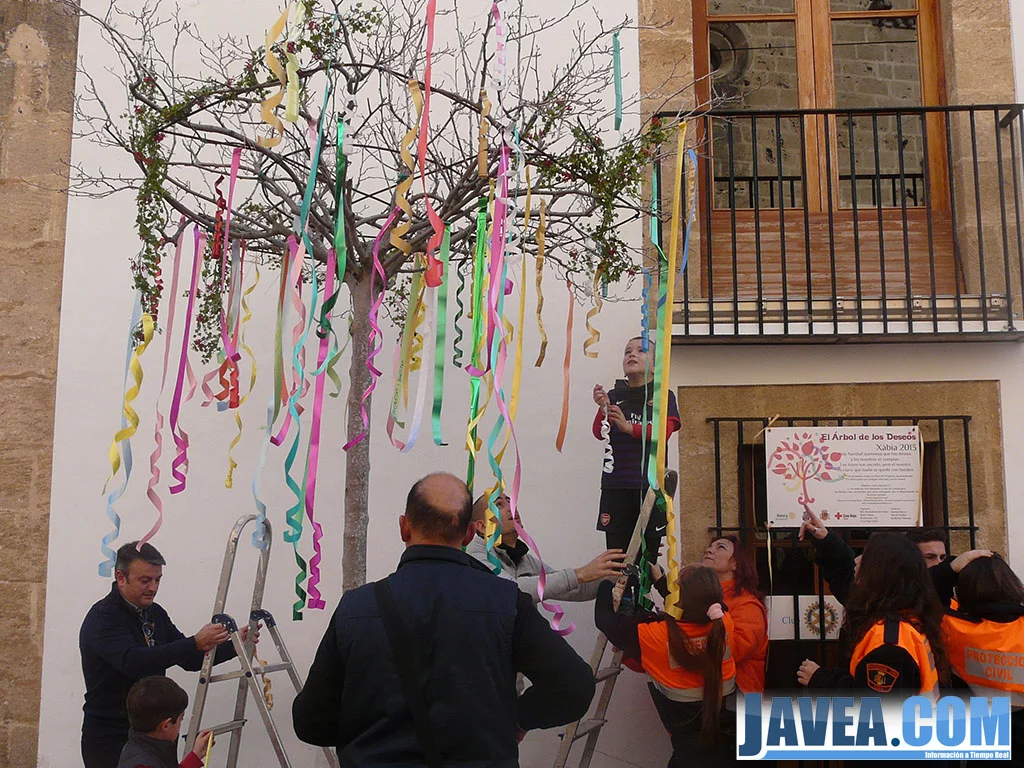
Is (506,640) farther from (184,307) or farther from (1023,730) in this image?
(184,307)

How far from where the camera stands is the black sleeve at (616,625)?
4.44m

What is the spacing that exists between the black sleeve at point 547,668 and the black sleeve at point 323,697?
0.43m

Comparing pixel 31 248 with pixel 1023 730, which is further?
pixel 31 248

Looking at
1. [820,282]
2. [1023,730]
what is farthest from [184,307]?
[1023,730]

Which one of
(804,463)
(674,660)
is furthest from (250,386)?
(804,463)

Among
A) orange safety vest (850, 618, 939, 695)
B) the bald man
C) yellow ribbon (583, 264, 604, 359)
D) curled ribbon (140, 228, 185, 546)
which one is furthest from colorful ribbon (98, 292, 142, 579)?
orange safety vest (850, 618, 939, 695)

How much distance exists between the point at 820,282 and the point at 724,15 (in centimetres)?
156

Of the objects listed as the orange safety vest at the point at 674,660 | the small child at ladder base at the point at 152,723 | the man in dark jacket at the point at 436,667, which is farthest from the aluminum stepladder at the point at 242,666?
the man in dark jacket at the point at 436,667

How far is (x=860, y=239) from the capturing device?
585 centimetres

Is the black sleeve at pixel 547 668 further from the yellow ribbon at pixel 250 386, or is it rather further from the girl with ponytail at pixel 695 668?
the yellow ribbon at pixel 250 386

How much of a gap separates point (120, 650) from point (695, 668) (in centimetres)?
218

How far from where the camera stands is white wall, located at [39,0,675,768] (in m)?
5.41

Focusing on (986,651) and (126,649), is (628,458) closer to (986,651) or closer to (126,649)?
(986,651)

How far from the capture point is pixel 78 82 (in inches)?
233
